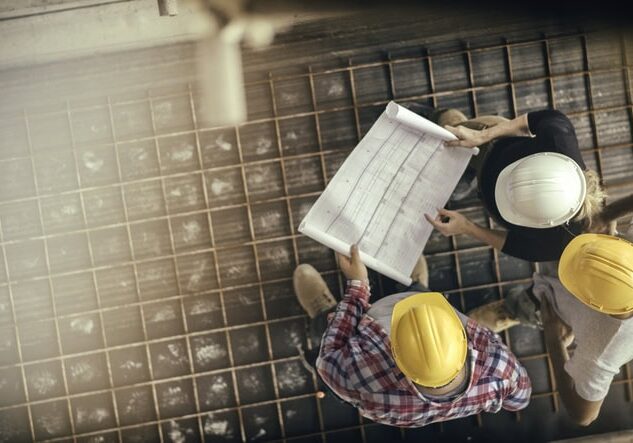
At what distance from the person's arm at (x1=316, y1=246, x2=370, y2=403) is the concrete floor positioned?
26.3 inches

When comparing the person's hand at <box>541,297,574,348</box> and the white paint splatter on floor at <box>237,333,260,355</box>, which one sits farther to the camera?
the white paint splatter on floor at <box>237,333,260,355</box>

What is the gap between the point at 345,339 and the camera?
2.67 metres

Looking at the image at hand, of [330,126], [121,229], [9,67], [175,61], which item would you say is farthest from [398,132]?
[9,67]

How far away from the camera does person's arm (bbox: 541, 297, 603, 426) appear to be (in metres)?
2.92

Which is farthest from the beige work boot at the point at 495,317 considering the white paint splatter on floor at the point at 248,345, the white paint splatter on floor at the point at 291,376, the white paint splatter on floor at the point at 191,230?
the white paint splatter on floor at the point at 191,230

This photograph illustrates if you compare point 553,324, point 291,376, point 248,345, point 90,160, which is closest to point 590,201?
point 553,324

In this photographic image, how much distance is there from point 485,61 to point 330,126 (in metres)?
1.21

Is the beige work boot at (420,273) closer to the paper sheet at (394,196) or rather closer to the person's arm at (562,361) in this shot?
the paper sheet at (394,196)

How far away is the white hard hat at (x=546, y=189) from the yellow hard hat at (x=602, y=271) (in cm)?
18

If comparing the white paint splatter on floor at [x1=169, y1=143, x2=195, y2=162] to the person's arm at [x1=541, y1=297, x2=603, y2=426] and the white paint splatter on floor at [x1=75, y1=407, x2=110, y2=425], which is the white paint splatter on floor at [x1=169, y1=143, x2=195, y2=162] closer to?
the white paint splatter on floor at [x1=75, y1=407, x2=110, y2=425]

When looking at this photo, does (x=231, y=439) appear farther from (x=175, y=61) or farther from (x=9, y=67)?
(x=9, y=67)

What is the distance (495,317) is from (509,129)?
1.29 metres

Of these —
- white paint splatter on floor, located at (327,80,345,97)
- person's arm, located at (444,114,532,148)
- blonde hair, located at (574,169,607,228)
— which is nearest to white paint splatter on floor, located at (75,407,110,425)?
white paint splatter on floor, located at (327,80,345,97)

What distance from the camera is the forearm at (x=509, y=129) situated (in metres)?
2.92
